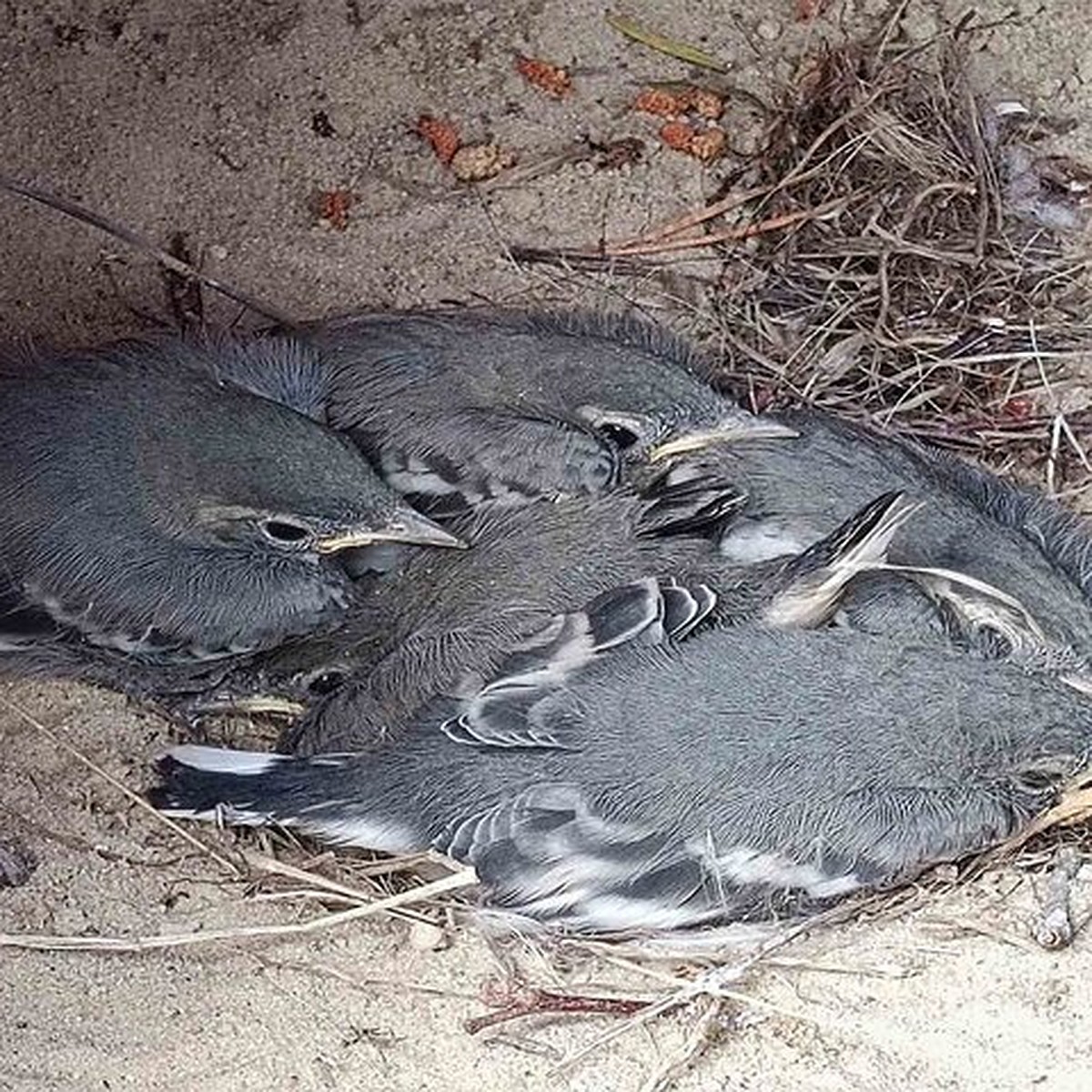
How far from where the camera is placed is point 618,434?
311cm

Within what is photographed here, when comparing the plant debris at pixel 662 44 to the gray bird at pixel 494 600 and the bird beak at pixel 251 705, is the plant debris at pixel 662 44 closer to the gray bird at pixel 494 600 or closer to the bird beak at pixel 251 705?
the gray bird at pixel 494 600

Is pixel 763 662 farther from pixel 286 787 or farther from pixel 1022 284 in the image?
pixel 1022 284

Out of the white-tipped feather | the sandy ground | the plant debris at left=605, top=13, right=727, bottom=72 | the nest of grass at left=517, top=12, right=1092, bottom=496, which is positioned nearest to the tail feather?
the white-tipped feather

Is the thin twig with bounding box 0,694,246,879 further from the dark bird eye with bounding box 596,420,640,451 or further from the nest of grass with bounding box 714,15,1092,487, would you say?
the nest of grass with bounding box 714,15,1092,487

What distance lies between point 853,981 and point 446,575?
2.63 feet

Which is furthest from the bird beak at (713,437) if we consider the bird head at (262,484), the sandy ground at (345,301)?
the sandy ground at (345,301)

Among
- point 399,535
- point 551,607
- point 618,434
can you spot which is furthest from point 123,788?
point 618,434

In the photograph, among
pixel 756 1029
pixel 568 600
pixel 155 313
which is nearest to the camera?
pixel 756 1029

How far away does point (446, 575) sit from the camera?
3.05 meters

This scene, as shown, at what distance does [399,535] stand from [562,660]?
0.29 meters

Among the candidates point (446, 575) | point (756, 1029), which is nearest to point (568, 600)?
point (446, 575)

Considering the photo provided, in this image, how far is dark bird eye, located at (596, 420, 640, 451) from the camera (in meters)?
3.10

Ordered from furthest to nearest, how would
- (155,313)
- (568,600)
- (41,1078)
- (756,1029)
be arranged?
1. (155,313)
2. (568,600)
3. (756,1029)
4. (41,1078)

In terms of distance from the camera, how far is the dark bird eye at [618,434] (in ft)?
10.2
